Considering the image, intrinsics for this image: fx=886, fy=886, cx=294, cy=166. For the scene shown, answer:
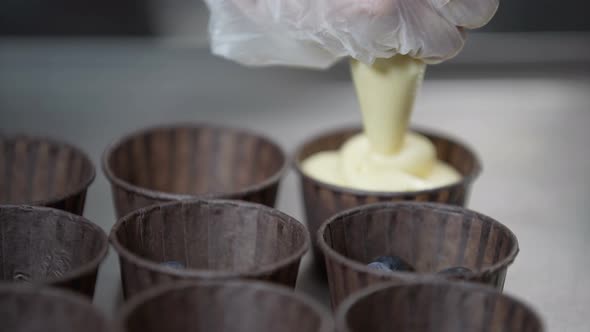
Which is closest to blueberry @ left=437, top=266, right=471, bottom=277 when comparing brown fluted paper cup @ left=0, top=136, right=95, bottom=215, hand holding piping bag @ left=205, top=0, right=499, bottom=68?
hand holding piping bag @ left=205, top=0, right=499, bottom=68

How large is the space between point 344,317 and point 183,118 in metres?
1.07

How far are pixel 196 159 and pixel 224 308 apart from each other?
2.14ft

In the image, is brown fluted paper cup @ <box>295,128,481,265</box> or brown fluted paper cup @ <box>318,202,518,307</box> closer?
brown fluted paper cup @ <box>318,202,518,307</box>

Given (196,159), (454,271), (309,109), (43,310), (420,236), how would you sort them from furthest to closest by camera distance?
(309,109) → (196,159) → (420,236) → (454,271) → (43,310)

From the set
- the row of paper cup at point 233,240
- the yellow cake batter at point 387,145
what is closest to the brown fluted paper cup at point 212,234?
the row of paper cup at point 233,240

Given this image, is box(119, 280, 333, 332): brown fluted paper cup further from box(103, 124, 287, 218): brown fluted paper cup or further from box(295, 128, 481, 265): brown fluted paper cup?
box(103, 124, 287, 218): brown fluted paper cup

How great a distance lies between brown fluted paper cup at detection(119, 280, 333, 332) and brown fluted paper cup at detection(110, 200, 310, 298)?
15 cm

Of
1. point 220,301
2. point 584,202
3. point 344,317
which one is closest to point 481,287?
point 344,317

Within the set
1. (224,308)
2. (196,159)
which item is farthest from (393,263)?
(196,159)

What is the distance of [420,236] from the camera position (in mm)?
1089

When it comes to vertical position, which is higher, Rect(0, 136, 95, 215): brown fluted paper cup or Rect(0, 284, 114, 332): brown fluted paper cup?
Rect(0, 284, 114, 332): brown fluted paper cup

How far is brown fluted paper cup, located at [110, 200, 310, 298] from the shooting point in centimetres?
102

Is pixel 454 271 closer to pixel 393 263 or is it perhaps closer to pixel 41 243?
pixel 393 263

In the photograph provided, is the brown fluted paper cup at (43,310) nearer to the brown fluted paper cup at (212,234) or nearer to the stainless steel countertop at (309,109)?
the brown fluted paper cup at (212,234)
